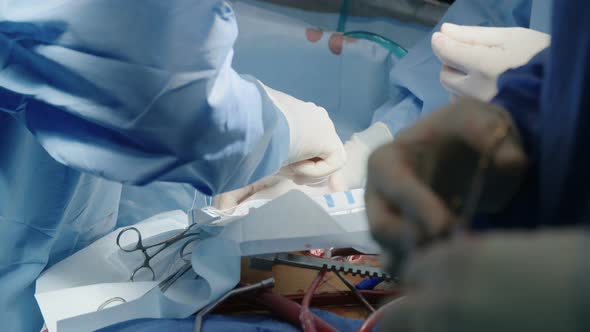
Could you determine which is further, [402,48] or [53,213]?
[402,48]

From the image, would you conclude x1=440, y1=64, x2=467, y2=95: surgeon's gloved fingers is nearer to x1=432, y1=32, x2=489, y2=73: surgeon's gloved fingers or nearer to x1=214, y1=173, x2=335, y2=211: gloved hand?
x1=432, y1=32, x2=489, y2=73: surgeon's gloved fingers

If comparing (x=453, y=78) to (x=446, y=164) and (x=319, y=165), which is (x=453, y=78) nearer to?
(x=319, y=165)

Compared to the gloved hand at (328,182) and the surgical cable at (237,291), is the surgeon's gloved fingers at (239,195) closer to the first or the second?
the gloved hand at (328,182)

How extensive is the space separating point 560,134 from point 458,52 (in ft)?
1.80

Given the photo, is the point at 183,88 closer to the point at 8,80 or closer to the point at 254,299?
the point at 8,80

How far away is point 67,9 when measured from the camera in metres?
0.69

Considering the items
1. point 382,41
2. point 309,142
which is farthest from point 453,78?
point 382,41

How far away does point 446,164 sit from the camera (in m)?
0.37

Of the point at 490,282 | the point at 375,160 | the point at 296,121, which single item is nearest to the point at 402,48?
the point at 296,121

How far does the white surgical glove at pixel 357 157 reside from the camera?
4.21 ft

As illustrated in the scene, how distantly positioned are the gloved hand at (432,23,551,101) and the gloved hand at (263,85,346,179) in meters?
0.30

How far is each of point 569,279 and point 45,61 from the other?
68cm

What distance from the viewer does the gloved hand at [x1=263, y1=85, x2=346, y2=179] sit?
3.60 ft

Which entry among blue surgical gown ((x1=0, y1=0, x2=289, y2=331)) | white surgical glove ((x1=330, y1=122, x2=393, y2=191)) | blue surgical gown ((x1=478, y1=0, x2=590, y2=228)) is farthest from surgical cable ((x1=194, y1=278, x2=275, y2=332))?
blue surgical gown ((x1=478, y1=0, x2=590, y2=228))
